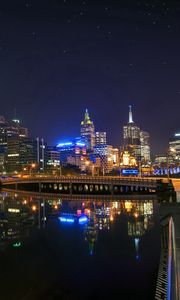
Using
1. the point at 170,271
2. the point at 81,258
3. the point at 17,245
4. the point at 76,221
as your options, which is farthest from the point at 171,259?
the point at 76,221

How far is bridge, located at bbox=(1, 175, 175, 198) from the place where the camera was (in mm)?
95125

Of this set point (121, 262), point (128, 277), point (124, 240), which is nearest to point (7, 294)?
point (128, 277)

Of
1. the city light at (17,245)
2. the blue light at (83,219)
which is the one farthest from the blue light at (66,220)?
the city light at (17,245)

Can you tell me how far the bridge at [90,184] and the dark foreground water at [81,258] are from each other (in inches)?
684

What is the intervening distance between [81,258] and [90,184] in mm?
90081

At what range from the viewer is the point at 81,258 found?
32.0 meters

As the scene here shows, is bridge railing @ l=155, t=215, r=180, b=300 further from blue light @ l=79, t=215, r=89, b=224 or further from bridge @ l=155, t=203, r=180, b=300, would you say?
blue light @ l=79, t=215, r=89, b=224

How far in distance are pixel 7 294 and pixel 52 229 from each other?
86.6ft

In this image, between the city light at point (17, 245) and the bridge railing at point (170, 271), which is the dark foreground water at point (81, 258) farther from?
the bridge railing at point (170, 271)

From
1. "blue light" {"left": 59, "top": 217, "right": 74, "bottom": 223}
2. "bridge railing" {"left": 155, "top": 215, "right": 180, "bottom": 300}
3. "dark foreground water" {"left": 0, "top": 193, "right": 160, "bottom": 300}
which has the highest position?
"bridge railing" {"left": 155, "top": 215, "right": 180, "bottom": 300}

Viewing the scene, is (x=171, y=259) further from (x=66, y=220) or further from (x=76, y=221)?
(x=66, y=220)

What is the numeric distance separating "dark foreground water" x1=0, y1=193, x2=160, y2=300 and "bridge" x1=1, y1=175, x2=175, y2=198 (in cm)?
1737

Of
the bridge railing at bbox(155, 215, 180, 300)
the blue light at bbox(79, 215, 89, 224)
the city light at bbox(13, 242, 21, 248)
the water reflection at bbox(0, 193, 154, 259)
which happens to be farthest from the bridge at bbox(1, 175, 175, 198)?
the bridge railing at bbox(155, 215, 180, 300)

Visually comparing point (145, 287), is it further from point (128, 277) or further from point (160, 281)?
point (128, 277)
